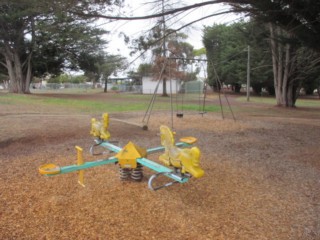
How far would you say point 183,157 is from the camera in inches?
123

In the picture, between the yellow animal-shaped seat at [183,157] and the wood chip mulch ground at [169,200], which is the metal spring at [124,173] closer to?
the wood chip mulch ground at [169,200]

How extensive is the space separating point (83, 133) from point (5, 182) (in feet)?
12.4

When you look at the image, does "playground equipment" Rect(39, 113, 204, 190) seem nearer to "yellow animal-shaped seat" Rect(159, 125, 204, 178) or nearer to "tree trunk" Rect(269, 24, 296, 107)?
"yellow animal-shaped seat" Rect(159, 125, 204, 178)

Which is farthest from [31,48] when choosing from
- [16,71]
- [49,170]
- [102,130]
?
[49,170]

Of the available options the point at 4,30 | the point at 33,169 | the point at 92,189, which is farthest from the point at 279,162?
the point at 4,30

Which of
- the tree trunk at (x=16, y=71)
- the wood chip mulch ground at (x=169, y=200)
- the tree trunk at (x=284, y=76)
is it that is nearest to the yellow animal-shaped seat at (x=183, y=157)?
the wood chip mulch ground at (x=169, y=200)

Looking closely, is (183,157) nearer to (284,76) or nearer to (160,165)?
(160,165)

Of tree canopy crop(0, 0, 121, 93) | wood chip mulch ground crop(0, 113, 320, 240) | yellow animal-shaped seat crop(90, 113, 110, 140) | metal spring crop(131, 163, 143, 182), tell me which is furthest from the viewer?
tree canopy crop(0, 0, 121, 93)

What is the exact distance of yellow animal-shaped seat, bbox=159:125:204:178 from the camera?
2986 mm

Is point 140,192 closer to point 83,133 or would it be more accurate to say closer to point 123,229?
point 123,229

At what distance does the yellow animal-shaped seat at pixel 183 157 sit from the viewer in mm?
2986

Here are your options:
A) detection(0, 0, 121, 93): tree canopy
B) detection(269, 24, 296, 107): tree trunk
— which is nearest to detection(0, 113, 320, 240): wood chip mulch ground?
detection(269, 24, 296, 107): tree trunk

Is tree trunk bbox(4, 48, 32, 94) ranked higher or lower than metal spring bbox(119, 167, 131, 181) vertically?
higher

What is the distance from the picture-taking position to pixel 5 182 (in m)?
3.94
